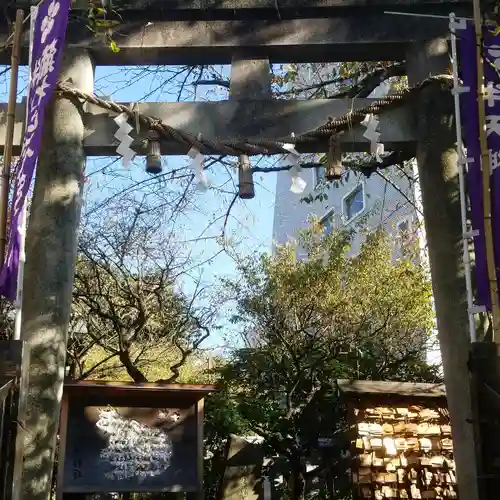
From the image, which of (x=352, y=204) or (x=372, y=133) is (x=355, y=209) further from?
(x=372, y=133)

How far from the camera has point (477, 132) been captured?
17.1ft

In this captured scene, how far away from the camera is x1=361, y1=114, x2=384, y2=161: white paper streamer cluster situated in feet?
19.0

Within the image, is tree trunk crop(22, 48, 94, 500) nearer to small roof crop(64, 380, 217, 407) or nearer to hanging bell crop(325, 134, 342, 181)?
small roof crop(64, 380, 217, 407)

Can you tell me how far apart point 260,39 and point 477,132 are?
2.30 meters

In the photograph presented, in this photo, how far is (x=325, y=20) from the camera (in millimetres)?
6422

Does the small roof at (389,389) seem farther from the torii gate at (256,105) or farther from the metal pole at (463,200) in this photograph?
the metal pole at (463,200)

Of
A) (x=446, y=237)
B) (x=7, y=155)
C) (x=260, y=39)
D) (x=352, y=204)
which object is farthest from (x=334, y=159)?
(x=352, y=204)

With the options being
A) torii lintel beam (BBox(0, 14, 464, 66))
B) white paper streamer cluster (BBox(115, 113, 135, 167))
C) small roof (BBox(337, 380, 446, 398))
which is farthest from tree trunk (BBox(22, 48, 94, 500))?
small roof (BBox(337, 380, 446, 398))

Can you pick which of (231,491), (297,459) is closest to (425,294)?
(297,459)

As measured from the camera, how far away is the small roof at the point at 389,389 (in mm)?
6824

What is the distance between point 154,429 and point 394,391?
2.53 meters

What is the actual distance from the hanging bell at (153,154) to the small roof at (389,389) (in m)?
2.88

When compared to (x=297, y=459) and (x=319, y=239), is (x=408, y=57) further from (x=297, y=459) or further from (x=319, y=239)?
(x=319, y=239)

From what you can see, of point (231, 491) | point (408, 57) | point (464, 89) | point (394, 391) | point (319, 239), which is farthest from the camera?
point (319, 239)
